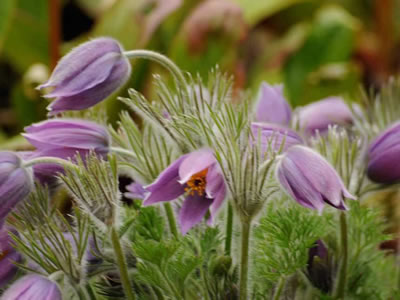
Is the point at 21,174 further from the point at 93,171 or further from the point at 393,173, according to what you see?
the point at 393,173

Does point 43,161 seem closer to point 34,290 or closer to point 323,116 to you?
point 34,290

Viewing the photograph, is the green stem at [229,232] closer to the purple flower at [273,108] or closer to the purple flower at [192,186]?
the purple flower at [192,186]

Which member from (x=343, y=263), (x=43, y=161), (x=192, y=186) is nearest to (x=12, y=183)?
(x=43, y=161)

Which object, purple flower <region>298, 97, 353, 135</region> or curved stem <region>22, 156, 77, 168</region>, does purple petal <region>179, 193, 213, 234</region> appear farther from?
purple flower <region>298, 97, 353, 135</region>

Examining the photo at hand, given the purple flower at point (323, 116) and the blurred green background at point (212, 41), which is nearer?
the purple flower at point (323, 116)

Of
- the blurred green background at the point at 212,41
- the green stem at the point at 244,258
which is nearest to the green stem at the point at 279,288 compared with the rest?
the green stem at the point at 244,258

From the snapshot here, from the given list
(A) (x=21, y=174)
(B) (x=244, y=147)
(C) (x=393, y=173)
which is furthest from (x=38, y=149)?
(C) (x=393, y=173)
